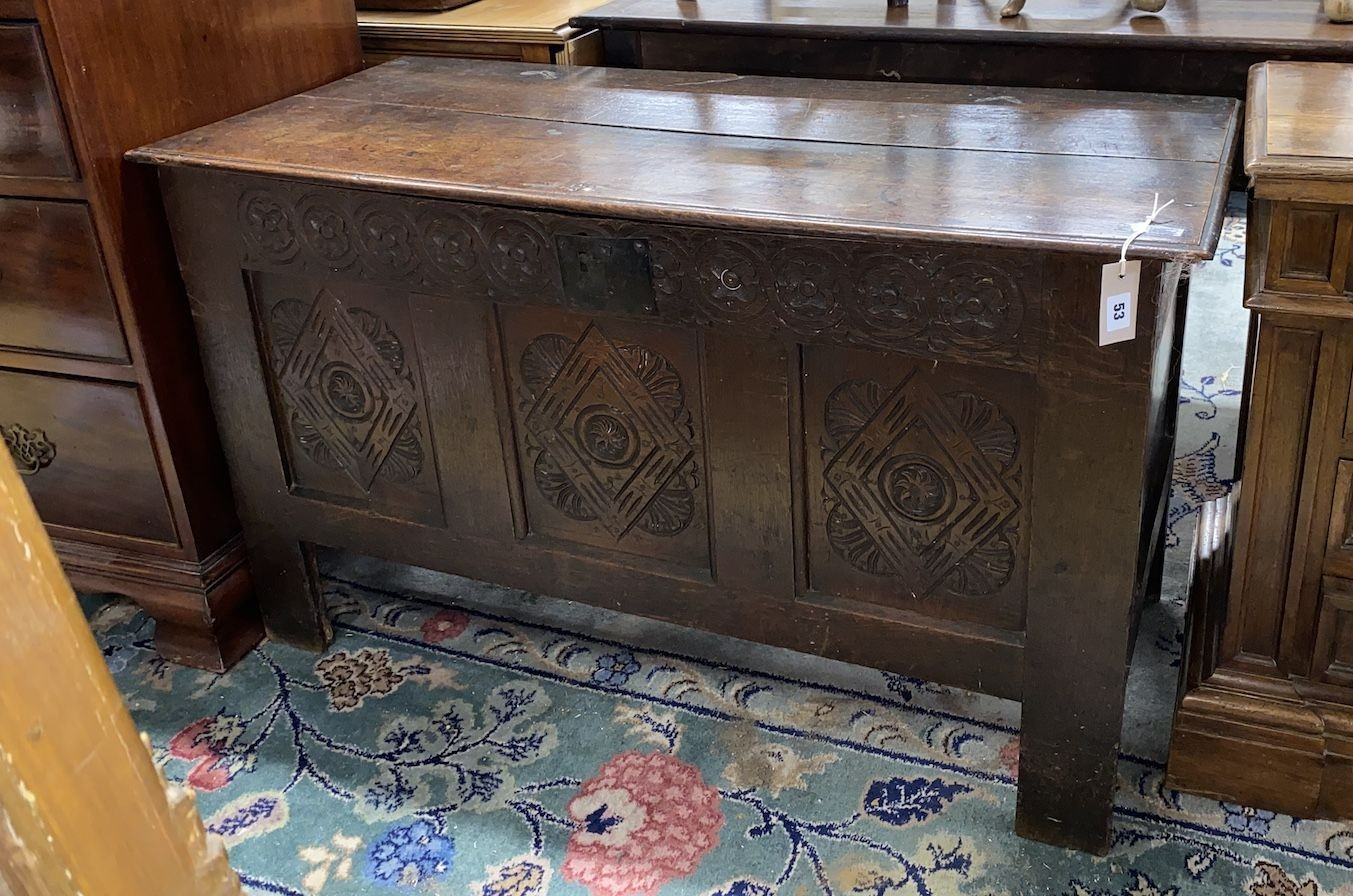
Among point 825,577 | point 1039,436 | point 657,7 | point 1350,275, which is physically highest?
point 657,7

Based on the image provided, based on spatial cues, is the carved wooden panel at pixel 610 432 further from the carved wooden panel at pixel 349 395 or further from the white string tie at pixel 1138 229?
the white string tie at pixel 1138 229

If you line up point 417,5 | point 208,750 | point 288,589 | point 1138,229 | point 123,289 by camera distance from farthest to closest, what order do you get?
point 417,5 < point 288,589 < point 208,750 < point 123,289 < point 1138,229

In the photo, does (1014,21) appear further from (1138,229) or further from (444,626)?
(444,626)

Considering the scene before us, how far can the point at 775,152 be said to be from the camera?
4.97 ft

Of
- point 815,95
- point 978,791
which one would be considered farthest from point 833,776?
point 815,95

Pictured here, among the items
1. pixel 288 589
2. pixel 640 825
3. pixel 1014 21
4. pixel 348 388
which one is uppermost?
pixel 1014 21

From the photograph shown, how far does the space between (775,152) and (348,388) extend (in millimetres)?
663

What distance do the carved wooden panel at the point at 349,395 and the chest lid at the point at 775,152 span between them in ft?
0.63

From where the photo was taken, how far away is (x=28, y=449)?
1882 mm

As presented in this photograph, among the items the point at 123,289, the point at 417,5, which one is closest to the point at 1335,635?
the point at 123,289

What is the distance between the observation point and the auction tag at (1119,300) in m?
1.20

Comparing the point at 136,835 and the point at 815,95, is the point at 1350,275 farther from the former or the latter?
the point at 136,835

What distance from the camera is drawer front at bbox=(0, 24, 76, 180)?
5.04 feet

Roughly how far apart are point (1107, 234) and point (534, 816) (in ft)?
3.26
